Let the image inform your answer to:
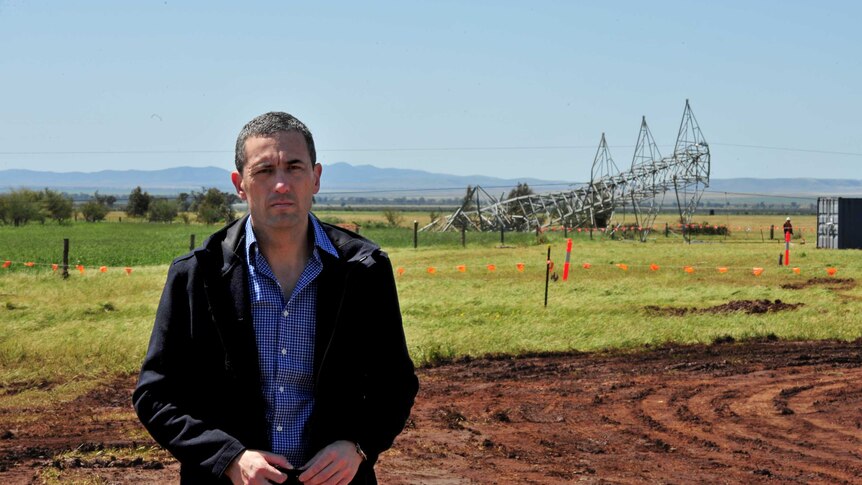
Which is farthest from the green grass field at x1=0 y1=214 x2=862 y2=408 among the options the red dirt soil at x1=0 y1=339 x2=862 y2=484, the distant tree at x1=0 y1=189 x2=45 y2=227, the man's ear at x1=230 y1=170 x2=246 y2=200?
the distant tree at x1=0 y1=189 x2=45 y2=227

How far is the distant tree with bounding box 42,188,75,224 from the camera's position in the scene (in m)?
85.1

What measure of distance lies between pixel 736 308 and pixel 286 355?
18.2 m

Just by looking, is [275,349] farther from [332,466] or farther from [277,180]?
[277,180]

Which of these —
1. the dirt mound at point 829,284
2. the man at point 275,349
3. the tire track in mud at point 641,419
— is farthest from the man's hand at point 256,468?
the dirt mound at point 829,284

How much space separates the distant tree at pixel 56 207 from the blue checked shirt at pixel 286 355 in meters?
84.3

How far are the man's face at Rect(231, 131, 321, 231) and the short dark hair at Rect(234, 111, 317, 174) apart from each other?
2 centimetres

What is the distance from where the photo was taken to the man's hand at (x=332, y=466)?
340cm

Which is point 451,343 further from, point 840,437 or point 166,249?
point 166,249

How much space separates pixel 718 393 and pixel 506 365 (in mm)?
3217

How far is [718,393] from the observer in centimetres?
1288

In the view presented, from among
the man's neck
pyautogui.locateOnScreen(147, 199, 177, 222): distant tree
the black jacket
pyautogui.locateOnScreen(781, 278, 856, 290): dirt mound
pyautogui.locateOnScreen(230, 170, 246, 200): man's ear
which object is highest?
pyautogui.locateOnScreen(230, 170, 246, 200): man's ear

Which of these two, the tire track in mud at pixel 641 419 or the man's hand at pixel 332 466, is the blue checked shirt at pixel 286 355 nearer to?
the man's hand at pixel 332 466

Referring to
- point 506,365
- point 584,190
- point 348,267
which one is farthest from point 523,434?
point 584,190

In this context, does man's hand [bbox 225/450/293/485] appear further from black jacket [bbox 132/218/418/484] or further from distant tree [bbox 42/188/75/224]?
distant tree [bbox 42/188/75/224]
